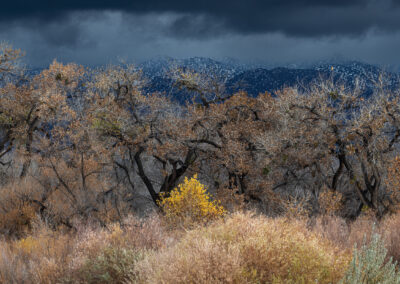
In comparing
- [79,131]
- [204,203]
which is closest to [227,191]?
[204,203]

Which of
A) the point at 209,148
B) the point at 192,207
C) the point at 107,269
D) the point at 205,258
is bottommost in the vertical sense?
the point at 192,207

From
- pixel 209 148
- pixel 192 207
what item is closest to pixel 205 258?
pixel 192 207

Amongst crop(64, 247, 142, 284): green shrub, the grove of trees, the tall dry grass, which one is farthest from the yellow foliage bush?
crop(64, 247, 142, 284): green shrub

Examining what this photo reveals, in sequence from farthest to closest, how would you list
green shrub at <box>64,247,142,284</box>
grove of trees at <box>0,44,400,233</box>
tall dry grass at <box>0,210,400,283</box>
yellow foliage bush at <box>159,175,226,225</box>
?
grove of trees at <box>0,44,400,233</box>
yellow foliage bush at <box>159,175,226,225</box>
green shrub at <box>64,247,142,284</box>
tall dry grass at <box>0,210,400,283</box>

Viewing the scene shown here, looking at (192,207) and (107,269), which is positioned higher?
(107,269)

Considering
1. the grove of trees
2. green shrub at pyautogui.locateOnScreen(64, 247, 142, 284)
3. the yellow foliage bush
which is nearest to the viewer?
green shrub at pyautogui.locateOnScreen(64, 247, 142, 284)

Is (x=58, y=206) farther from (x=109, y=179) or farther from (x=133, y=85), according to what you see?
(x=133, y=85)

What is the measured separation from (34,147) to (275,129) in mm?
16536

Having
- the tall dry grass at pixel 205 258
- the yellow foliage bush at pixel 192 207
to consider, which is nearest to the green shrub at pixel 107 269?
the tall dry grass at pixel 205 258

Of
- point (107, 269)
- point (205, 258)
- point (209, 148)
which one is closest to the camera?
point (205, 258)

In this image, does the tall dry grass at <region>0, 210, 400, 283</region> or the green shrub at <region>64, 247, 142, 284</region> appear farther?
the green shrub at <region>64, 247, 142, 284</region>

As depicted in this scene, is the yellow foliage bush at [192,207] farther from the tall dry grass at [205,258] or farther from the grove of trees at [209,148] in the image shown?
the tall dry grass at [205,258]

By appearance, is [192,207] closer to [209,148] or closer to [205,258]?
[209,148]

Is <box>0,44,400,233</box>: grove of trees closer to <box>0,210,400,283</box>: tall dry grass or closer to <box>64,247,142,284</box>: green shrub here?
<box>0,210,400,283</box>: tall dry grass
